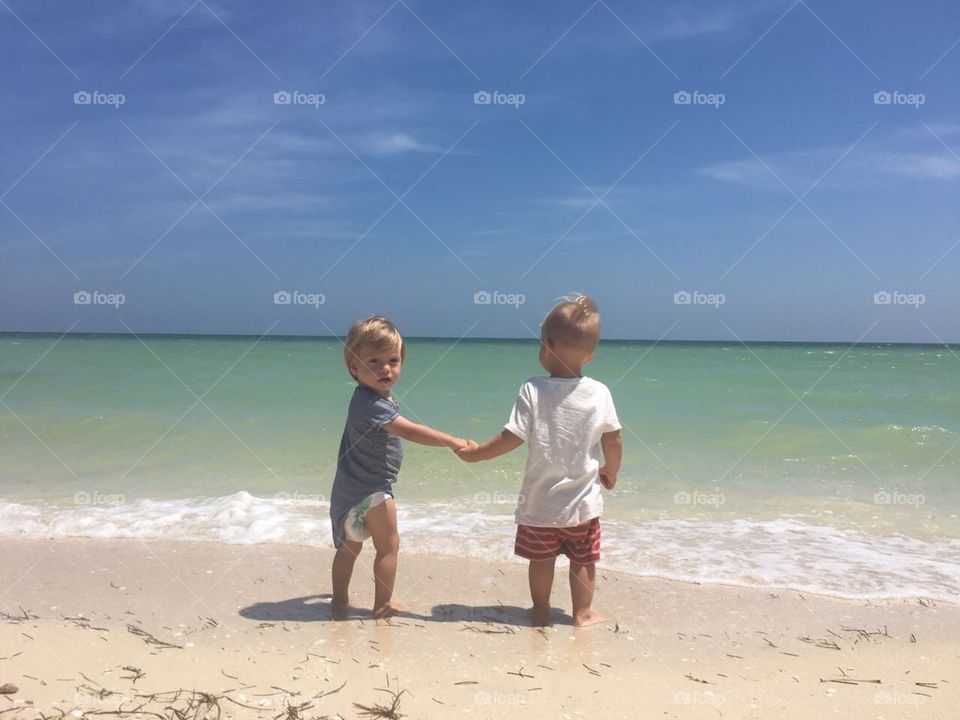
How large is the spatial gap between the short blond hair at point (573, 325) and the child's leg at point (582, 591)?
0.99 meters

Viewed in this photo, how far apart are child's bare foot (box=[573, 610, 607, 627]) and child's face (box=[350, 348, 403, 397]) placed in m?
1.35

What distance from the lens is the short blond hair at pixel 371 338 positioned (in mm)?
3348

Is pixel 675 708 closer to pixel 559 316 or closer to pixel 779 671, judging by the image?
pixel 779 671

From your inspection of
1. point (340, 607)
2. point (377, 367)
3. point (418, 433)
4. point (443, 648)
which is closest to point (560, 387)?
point (418, 433)

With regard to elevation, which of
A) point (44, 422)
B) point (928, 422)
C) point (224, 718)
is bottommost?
point (224, 718)

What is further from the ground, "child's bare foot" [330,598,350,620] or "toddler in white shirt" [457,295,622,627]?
"toddler in white shirt" [457,295,622,627]

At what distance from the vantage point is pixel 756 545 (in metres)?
4.97

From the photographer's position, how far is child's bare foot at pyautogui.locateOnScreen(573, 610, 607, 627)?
3.41m

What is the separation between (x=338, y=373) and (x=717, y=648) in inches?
604

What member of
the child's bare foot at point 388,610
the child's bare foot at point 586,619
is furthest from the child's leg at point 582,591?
the child's bare foot at point 388,610

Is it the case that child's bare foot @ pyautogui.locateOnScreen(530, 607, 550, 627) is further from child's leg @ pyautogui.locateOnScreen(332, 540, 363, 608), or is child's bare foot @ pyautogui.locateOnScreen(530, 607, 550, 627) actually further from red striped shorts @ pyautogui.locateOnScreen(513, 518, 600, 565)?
child's leg @ pyautogui.locateOnScreen(332, 540, 363, 608)

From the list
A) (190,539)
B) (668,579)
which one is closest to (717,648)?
(668,579)

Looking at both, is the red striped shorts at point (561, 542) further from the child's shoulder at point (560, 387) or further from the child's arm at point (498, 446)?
the child's shoulder at point (560, 387)

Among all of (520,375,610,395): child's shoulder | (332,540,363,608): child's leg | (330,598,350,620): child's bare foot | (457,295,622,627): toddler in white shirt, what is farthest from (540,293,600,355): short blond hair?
(330,598,350,620): child's bare foot
